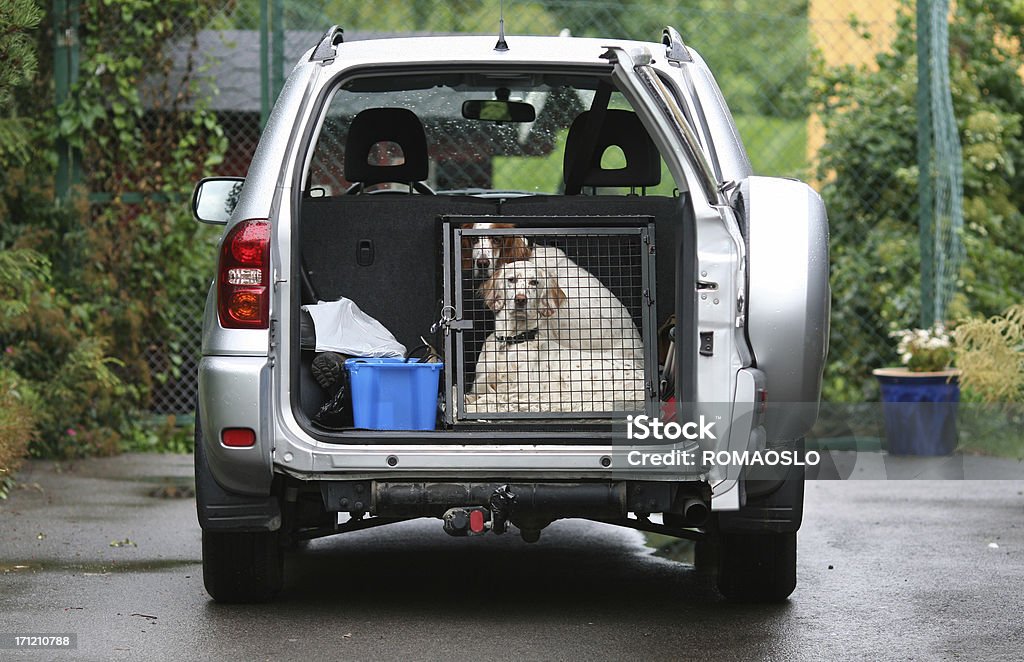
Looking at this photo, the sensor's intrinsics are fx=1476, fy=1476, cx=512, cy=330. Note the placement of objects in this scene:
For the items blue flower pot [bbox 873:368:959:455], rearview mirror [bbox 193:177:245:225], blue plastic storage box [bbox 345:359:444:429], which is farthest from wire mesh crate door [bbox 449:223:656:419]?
blue flower pot [bbox 873:368:959:455]

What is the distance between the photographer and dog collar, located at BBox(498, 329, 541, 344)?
5.21 metres

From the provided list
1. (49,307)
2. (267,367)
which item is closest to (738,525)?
(267,367)

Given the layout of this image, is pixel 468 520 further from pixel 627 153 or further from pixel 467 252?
pixel 627 153

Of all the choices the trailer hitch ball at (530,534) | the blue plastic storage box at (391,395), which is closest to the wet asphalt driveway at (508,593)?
the trailer hitch ball at (530,534)

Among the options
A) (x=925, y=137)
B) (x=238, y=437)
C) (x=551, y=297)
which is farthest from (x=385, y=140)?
(x=925, y=137)

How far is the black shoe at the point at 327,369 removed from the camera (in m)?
5.00

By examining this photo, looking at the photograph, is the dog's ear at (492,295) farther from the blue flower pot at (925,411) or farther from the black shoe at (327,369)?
the blue flower pot at (925,411)

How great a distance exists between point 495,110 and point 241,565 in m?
2.56

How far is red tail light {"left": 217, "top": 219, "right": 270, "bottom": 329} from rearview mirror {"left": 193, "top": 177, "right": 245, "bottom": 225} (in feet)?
3.50

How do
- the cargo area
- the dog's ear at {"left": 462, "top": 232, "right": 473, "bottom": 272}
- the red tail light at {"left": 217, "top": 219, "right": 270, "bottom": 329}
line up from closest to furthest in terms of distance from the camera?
1. the red tail light at {"left": 217, "top": 219, "right": 270, "bottom": 329}
2. the cargo area
3. the dog's ear at {"left": 462, "top": 232, "right": 473, "bottom": 272}

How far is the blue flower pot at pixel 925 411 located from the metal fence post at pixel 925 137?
0.83 metres

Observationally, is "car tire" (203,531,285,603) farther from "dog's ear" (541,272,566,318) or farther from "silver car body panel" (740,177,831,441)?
"silver car body panel" (740,177,831,441)

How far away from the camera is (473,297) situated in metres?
5.33

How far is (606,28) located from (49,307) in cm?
455
